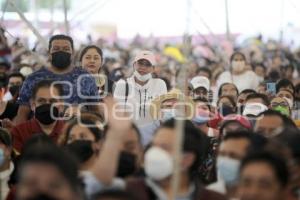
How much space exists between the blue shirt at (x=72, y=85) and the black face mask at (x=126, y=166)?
253 centimetres

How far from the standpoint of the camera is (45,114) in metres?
7.07

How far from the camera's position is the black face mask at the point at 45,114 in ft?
23.2

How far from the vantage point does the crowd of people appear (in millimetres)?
4578

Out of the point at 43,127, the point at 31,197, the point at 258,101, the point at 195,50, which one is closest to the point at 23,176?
the point at 31,197

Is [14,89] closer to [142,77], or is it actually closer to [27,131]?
[142,77]

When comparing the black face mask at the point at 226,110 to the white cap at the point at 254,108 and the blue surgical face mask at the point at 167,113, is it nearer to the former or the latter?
the white cap at the point at 254,108

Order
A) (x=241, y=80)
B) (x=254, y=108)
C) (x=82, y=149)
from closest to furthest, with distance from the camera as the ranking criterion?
(x=82, y=149) < (x=254, y=108) < (x=241, y=80)

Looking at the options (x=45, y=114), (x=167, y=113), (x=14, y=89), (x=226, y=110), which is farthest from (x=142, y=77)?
(x=45, y=114)

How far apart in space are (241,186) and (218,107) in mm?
4870

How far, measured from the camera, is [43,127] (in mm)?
7117

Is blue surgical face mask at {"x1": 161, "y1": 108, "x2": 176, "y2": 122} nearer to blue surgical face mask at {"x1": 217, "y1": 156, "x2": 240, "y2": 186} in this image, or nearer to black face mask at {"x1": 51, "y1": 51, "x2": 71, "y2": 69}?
black face mask at {"x1": 51, "y1": 51, "x2": 71, "y2": 69}

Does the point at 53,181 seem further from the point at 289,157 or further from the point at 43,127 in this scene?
the point at 43,127

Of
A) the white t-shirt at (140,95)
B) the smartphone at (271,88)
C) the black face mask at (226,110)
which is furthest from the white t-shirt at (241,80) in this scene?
the white t-shirt at (140,95)

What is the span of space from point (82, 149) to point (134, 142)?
32 cm
